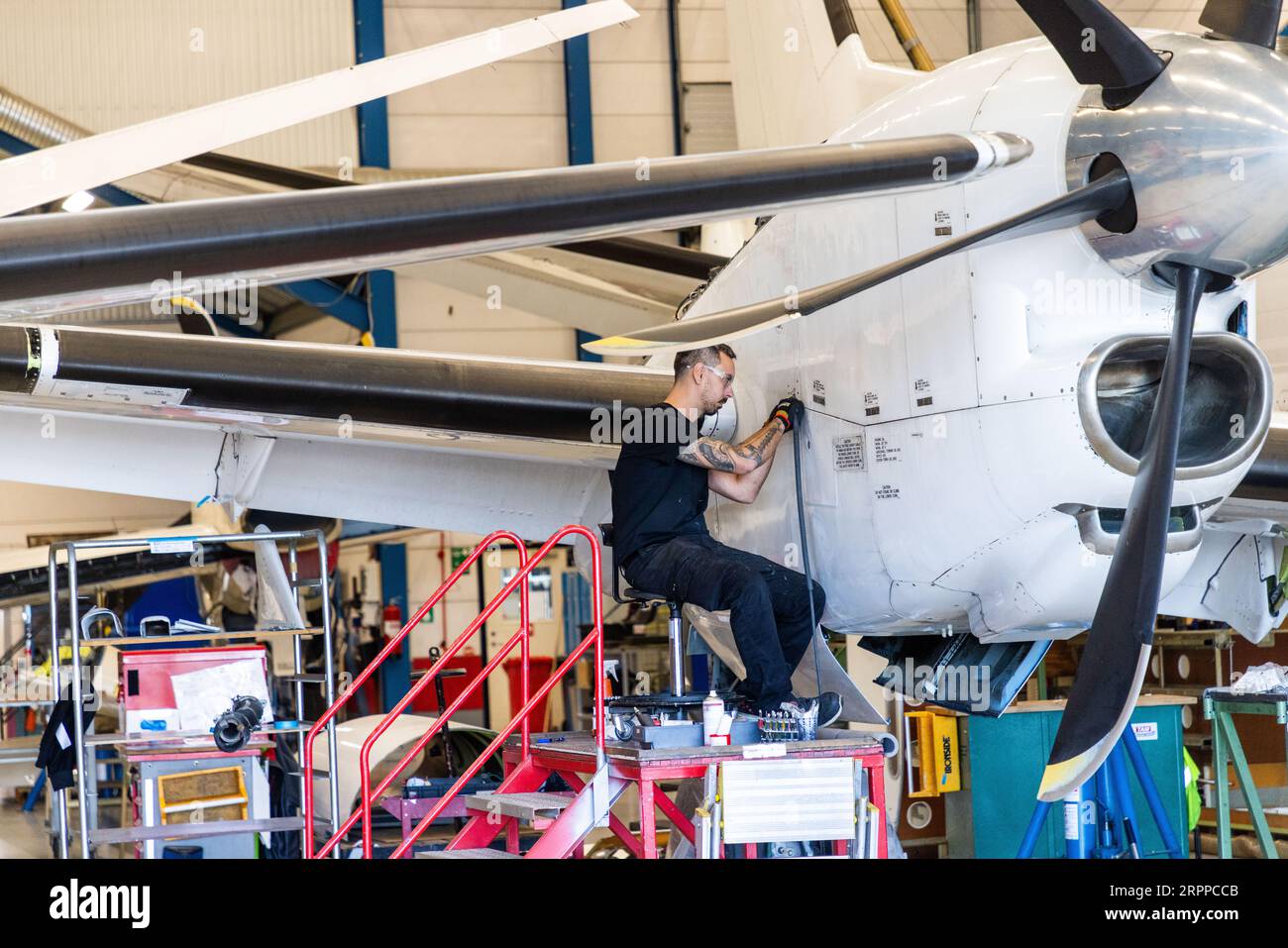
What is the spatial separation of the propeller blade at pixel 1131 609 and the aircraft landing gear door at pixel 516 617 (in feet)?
61.9

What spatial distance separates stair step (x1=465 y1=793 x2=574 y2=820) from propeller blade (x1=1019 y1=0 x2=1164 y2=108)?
11.6 ft

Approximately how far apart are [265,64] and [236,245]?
64.4 ft

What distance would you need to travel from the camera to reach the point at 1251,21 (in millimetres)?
5055

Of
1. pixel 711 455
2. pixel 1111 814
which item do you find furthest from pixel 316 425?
pixel 1111 814

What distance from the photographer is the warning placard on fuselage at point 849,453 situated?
5.97 m

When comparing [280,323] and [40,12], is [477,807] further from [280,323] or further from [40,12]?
[280,323]

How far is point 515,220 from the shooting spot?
3623 mm

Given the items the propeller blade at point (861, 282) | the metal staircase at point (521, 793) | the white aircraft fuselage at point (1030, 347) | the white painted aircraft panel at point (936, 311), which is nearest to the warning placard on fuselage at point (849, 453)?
the white aircraft fuselage at point (1030, 347)

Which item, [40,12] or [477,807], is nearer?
[477,807]

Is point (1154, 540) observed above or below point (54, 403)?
below

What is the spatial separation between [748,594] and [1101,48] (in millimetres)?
2547

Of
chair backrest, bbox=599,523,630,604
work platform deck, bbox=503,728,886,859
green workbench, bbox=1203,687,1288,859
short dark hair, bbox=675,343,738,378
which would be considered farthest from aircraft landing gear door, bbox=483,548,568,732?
work platform deck, bbox=503,728,886,859

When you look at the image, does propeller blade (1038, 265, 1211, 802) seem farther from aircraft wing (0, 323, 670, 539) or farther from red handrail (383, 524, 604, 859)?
aircraft wing (0, 323, 670, 539)
